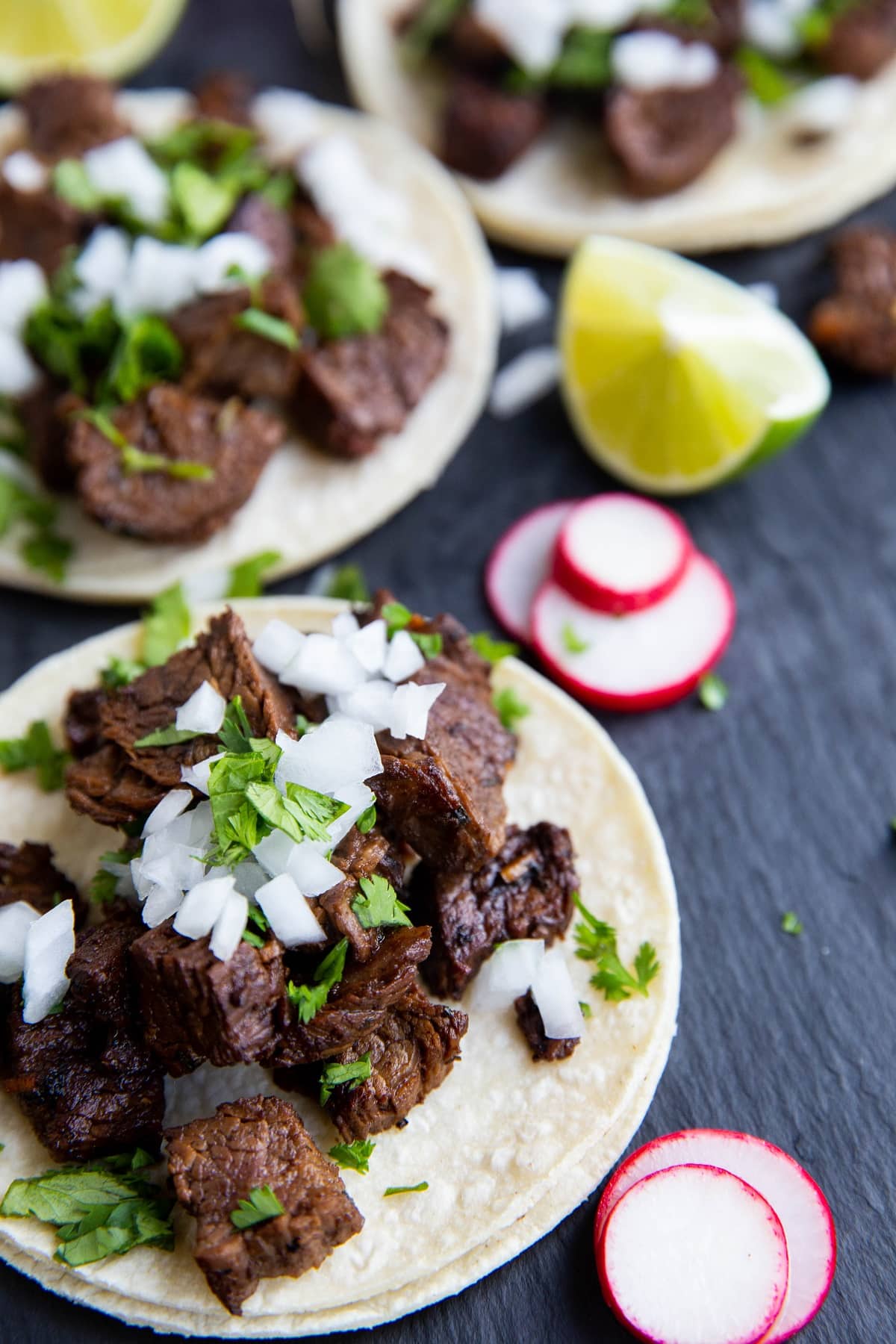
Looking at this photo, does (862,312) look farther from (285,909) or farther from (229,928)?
(229,928)

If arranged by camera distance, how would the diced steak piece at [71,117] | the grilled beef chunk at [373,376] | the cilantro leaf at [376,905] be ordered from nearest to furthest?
the cilantro leaf at [376,905], the grilled beef chunk at [373,376], the diced steak piece at [71,117]

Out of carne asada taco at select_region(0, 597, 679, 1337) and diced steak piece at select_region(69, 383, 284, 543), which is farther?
diced steak piece at select_region(69, 383, 284, 543)

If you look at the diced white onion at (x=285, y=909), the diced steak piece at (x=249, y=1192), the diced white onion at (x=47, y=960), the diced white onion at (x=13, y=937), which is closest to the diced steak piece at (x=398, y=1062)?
the diced steak piece at (x=249, y=1192)

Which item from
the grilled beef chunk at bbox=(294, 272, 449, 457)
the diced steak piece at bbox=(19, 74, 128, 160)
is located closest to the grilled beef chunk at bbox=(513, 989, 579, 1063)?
the grilled beef chunk at bbox=(294, 272, 449, 457)

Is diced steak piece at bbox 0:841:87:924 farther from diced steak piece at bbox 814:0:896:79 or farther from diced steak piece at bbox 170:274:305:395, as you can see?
diced steak piece at bbox 814:0:896:79

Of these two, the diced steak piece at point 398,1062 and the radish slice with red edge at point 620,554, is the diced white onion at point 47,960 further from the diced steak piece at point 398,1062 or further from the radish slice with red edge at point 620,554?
the radish slice with red edge at point 620,554

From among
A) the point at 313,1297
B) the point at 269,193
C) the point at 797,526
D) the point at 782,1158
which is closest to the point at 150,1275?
the point at 313,1297

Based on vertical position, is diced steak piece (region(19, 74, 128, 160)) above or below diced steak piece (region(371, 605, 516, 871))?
above
